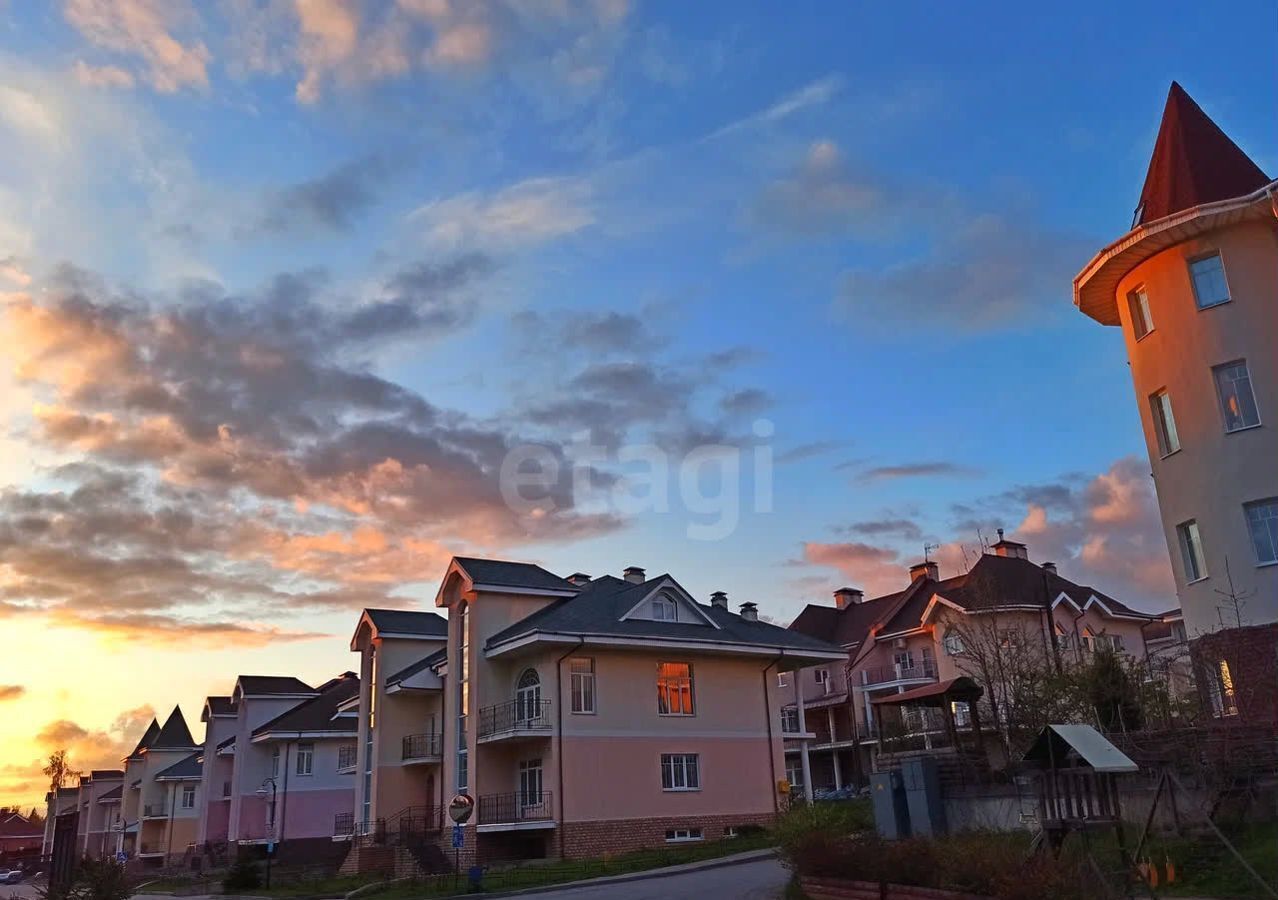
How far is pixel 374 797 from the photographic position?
127 ft

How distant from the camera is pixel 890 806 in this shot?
18.9 meters

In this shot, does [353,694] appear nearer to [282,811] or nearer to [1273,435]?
[282,811]

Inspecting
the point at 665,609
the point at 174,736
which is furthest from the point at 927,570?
the point at 174,736

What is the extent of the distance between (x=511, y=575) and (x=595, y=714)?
6.22 metres

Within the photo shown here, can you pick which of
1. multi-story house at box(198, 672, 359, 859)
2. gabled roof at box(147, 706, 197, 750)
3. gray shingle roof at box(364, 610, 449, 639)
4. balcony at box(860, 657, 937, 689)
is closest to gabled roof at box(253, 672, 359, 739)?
multi-story house at box(198, 672, 359, 859)

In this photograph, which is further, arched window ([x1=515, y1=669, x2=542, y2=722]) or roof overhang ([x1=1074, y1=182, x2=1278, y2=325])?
arched window ([x1=515, y1=669, x2=542, y2=722])

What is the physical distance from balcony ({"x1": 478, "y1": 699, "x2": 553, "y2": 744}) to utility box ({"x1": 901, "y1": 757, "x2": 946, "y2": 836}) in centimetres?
1450

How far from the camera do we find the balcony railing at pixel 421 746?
38312 millimetres

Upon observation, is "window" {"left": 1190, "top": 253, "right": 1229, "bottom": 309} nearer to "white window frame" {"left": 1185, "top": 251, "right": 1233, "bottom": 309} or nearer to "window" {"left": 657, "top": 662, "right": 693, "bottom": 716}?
"white window frame" {"left": 1185, "top": 251, "right": 1233, "bottom": 309}

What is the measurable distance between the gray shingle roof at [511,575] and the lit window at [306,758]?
23186 mm

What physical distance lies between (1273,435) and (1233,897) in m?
12.9

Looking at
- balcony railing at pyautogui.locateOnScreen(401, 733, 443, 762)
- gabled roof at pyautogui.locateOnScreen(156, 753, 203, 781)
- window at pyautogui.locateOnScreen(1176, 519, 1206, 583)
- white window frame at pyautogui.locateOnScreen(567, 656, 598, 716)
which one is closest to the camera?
window at pyautogui.locateOnScreen(1176, 519, 1206, 583)

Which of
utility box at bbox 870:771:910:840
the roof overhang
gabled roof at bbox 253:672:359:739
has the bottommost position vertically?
utility box at bbox 870:771:910:840

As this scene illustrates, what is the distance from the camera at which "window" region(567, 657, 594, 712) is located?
31.9 meters
